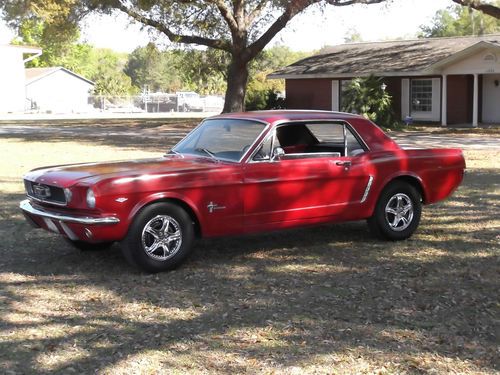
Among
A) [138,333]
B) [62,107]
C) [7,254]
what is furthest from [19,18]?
[62,107]

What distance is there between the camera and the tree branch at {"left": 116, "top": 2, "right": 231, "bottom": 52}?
2760cm

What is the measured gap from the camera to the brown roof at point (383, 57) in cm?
2914

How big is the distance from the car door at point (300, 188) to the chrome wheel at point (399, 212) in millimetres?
480

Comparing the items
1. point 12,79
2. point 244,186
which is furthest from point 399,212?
point 12,79

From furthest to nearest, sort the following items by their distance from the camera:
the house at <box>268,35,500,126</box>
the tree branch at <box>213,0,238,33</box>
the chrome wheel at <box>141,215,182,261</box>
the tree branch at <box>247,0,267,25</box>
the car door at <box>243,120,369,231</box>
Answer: the tree branch at <box>247,0,267,25</box>
the tree branch at <box>213,0,238,33</box>
the house at <box>268,35,500,126</box>
the car door at <box>243,120,369,231</box>
the chrome wheel at <box>141,215,182,261</box>

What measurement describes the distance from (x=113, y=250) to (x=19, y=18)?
73.4 ft

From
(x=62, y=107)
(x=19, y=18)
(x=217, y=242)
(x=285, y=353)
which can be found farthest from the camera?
(x=62, y=107)

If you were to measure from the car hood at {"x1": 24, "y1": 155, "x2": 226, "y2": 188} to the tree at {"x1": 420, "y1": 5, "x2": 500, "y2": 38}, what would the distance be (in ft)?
216

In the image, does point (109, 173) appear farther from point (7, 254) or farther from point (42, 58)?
point (42, 58)

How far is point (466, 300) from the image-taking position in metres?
5.30

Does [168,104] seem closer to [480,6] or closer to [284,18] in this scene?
[284,18]

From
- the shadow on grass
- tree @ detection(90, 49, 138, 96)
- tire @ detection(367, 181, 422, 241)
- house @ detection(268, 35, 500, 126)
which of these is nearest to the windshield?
the shadow on grass

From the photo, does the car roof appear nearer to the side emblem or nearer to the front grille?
the side emblem

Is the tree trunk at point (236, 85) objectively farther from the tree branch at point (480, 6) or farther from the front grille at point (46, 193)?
the front grille at point (46, 193)
